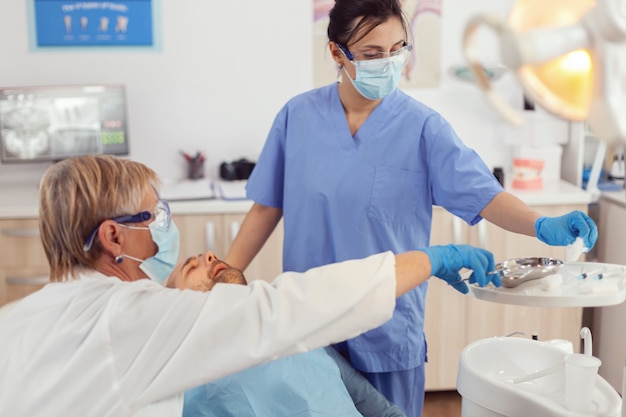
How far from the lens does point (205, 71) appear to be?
3.19m

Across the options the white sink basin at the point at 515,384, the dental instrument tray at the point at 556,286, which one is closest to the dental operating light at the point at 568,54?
the dental instrument tray at the point at 556,286

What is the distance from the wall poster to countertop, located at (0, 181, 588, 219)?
1.88 ft

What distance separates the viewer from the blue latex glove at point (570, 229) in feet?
5.06

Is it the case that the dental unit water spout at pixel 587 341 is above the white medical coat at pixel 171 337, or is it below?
below

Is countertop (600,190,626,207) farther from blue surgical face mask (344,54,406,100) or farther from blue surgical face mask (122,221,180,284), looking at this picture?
blue surgical face mask (122,221,180,284)

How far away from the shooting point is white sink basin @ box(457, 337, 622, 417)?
1530mm

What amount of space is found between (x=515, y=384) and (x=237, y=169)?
175 cm

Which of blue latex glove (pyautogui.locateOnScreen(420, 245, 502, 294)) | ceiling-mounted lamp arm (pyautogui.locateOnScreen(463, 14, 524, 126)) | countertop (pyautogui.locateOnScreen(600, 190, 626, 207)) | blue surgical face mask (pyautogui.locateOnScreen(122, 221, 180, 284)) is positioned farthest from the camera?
countertop (pyautogui.locateOnScreen(600, 190, 626, 207))

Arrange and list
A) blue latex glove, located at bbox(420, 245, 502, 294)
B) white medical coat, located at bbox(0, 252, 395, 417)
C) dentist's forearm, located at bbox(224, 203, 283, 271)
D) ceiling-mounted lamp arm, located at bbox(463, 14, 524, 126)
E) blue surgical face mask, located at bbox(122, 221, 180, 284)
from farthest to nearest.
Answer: dentist's forearm, located at bbox(224, 203, 283, 271) → blue surgical face mask, located at bbox(122, 221, 180, 284) → blue latex glove, located at bbox(420, 245, 502, 294) → white medical coat, located at bbox(0, 252, 395, 417) → ceiling-mounted lamp arm, located at bbox(463, 14, 524, 126)

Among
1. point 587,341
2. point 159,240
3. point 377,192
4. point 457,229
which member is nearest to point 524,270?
point 587,341

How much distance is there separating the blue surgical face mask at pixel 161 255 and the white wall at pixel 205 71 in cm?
171

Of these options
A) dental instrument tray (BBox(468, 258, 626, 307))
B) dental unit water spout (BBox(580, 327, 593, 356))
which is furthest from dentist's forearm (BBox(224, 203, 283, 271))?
dental unit water spout (BBox(580, 327, 593, 356))

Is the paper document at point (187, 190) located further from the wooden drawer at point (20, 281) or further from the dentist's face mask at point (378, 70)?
the dentist's face mask at point (378, 70)

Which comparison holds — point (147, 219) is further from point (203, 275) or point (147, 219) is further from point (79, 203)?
point (203, 275)
